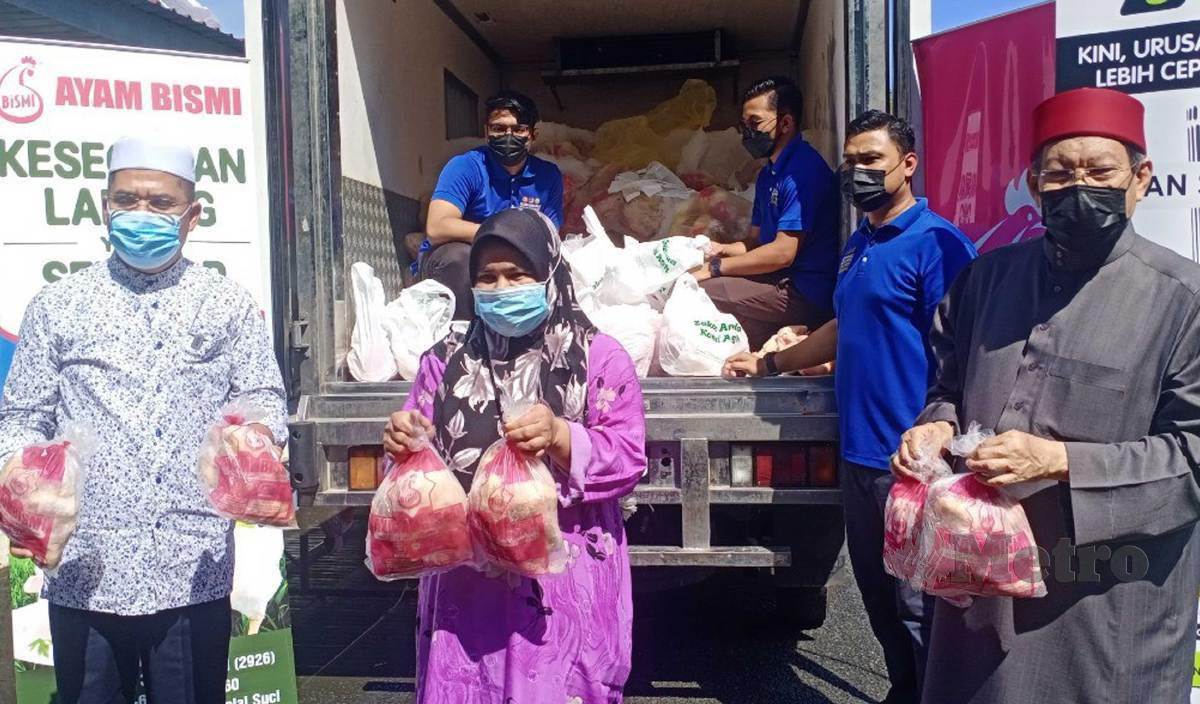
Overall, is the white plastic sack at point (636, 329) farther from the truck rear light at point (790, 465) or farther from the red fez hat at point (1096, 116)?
the red fez hat at point (1096, 116)

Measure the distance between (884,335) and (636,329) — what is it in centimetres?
90

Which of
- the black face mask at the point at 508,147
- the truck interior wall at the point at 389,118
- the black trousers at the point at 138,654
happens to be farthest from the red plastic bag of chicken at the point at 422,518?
the black face mask at the point at 508,147

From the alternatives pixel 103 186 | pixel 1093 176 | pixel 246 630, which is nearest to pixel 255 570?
pixel 246 630

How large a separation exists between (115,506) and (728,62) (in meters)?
4.55

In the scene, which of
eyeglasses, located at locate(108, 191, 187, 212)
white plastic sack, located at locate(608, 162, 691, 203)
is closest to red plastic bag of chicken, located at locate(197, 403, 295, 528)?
eyeglasses, located at locate(108, 191, 187, 212)

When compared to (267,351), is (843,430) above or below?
below

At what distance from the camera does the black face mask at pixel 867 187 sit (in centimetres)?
289

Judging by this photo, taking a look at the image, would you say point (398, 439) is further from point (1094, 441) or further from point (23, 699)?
point (23, 699)

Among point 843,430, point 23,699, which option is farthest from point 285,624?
point 843,430

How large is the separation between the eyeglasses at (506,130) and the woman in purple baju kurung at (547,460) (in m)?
1.97

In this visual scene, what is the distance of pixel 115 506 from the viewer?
226 centimetres

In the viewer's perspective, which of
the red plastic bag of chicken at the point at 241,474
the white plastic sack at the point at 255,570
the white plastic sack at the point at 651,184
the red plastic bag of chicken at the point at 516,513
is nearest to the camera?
the red plastic bag of chicken at the point at 516,513

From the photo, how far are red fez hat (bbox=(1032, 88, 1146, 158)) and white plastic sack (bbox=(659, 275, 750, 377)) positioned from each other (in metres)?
1.52

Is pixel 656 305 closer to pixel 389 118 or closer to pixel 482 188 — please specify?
pixel 482 188
